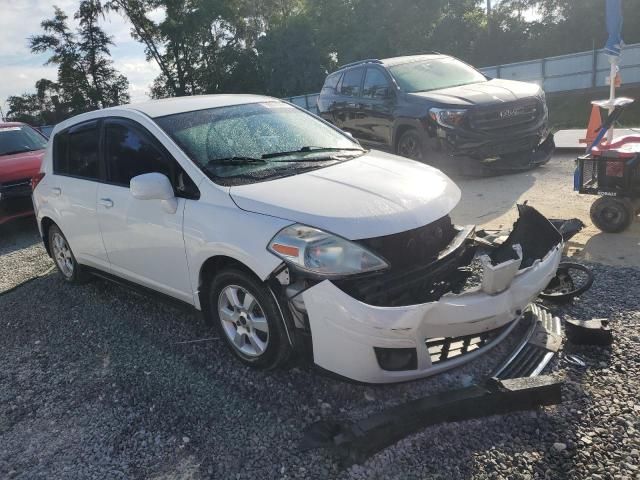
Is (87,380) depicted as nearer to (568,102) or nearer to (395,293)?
(395,293)

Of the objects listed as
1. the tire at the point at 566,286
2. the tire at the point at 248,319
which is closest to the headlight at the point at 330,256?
the tire at the point at 248,319

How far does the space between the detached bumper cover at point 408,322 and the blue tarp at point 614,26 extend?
4937 mm

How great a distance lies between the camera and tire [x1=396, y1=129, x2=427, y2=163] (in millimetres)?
8352

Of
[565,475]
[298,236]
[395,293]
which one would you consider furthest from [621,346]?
[298,236]

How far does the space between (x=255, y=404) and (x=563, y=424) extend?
169cm

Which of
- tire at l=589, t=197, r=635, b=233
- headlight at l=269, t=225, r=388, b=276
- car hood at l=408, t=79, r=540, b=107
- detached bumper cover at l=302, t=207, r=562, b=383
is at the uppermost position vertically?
car hood at l=408, t=79, r=540, b=107

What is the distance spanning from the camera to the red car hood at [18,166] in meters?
8.14

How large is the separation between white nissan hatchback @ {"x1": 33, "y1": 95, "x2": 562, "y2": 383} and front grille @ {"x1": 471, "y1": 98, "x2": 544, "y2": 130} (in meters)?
3.89

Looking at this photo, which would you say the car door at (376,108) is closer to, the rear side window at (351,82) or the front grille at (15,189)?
the rear side window at (351,82)

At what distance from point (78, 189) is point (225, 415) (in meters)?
2.71

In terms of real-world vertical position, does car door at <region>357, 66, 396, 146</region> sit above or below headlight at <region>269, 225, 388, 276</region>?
above

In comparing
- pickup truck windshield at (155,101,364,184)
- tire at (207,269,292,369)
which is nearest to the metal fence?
pickup truck windshield at (155,101,364,184)

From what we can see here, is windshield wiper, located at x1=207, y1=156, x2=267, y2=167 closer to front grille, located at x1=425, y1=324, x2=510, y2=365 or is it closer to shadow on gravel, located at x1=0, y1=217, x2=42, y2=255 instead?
front grille, located at x1=425, y1=324, x2=510, y2=365

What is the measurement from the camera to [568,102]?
18.9 meters
